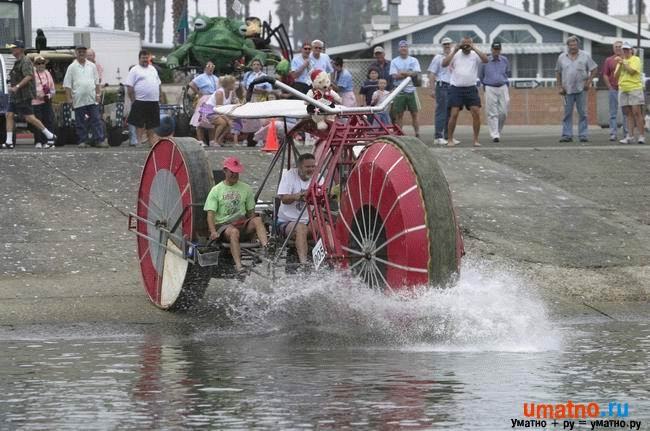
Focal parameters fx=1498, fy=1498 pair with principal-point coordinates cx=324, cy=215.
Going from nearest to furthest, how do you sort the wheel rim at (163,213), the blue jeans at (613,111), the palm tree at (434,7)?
the wheel rim at (163,213)
the blue jeans at (613,111)
the palm tree at (434,7)

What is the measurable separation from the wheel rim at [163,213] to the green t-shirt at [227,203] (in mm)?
275

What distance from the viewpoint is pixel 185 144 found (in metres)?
12.4

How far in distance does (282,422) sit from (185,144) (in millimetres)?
5077

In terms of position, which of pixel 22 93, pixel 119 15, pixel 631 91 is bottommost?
pixel 631 91

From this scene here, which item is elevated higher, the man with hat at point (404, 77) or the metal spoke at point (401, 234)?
the man with hat at point (404, 77)

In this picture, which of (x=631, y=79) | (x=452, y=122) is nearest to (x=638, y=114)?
(x=631, y=79)

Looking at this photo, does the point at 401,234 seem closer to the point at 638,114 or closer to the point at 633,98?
the point at 638,114

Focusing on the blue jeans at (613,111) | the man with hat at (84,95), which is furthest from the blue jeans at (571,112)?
the man with hat at (84,95)

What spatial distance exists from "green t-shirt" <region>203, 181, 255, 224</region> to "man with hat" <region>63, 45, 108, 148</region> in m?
10.6

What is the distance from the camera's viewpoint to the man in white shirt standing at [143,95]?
69.7 feet

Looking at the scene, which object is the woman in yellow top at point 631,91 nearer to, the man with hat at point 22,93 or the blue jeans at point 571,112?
the blue jeans at point 571,112

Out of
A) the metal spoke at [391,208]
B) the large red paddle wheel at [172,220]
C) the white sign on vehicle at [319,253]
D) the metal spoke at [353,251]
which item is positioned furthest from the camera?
the large red paddle wheel at [172,220]

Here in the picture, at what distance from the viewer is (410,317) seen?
10.3m

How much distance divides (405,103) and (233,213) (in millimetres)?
11202
